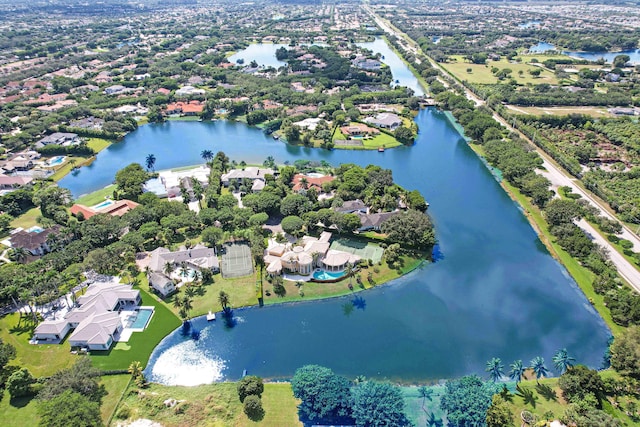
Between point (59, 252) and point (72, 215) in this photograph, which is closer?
point (59, 252)

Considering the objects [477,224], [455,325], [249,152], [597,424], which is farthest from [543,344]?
[249,152]

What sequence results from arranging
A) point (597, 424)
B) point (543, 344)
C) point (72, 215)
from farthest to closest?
point (72, 215), point (543, 344), point (597, 424)

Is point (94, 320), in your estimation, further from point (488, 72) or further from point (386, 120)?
point (488, 72)

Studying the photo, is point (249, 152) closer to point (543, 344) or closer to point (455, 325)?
point (455, 325)

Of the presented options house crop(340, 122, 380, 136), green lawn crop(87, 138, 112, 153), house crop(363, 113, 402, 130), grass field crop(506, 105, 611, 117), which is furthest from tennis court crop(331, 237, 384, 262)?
grass field crop(506, 105, 611, 117)

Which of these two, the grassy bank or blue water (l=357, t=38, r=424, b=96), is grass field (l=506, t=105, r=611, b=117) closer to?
blue water (l=357, t=38, r=424, b=96)

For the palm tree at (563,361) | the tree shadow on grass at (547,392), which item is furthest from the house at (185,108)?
the tree shadow on grass at (547,392)

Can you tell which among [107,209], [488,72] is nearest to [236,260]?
[107,209]
